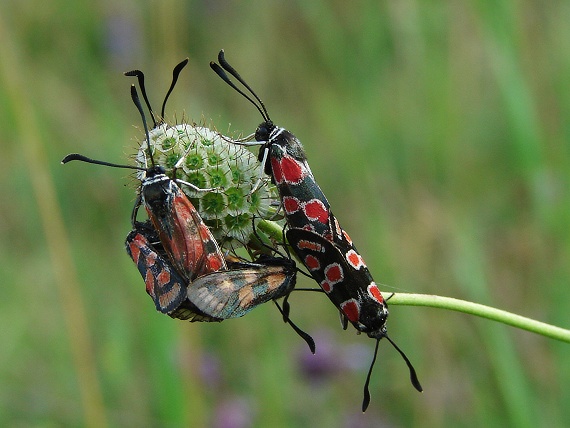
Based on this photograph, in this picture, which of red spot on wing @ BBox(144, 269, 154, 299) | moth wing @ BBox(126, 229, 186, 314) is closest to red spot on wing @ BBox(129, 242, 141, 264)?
moth wing @ BBox(126, 229, 186, 314)

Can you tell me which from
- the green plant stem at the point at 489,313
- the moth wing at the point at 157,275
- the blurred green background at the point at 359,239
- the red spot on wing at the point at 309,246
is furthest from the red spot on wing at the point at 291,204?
the blurred green background at the point at 359,239

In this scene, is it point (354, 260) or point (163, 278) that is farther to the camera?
point (354, 260)

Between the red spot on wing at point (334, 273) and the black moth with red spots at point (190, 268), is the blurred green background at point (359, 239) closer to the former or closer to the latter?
the red spot on wing at point (334, 273)

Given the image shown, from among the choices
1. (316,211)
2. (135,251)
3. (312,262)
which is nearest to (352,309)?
(312,262)

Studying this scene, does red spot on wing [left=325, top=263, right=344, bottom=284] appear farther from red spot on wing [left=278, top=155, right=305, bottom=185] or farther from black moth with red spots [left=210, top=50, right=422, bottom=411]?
red spot on wing [left=278, top=155, right=305, bottom=185]

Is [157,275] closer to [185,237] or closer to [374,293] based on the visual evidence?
[185,237]

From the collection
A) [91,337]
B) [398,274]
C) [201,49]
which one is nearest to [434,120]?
[398,274]

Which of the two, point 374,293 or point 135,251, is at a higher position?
point 135,251
